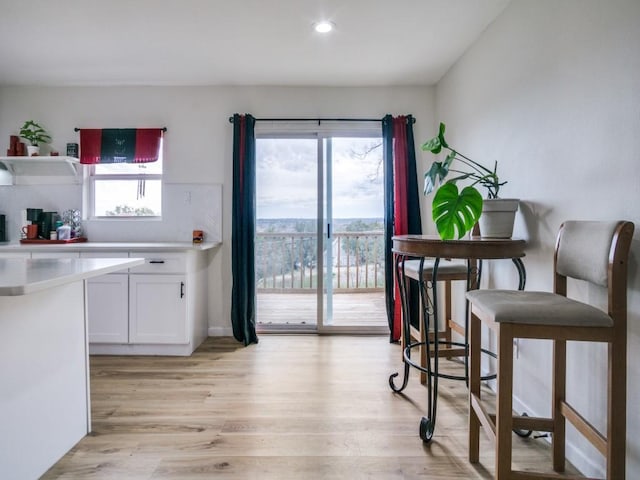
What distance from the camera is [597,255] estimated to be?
3.88 feet

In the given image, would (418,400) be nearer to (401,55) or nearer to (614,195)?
(614,195)

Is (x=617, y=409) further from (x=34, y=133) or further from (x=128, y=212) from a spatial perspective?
(x=34, y=133)

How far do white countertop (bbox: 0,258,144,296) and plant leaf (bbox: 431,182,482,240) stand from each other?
4.74ft

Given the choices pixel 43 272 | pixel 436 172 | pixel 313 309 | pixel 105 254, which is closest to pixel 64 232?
pixel 105 254

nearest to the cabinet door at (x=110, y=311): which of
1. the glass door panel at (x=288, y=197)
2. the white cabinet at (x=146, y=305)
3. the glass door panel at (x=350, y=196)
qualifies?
the white cabinet at (x=146, y=305)

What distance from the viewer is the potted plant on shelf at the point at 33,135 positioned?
3098 millimetres

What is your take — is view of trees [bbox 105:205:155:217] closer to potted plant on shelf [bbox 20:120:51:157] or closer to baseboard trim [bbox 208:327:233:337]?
potted plant on shelf [bbox 20:120:51:157]

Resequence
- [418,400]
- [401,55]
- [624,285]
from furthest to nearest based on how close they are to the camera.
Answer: [401,55]
[418,400]
[624,285]

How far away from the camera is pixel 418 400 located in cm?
202

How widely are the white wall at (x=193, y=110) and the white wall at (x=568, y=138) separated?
1.11m

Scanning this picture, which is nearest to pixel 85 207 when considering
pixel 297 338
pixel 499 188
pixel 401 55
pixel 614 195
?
pixel 297 338

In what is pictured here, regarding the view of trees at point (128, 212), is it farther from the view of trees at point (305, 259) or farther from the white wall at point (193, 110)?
the view of trees at point (305, 259)

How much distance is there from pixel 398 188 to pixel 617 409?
2.29 metres

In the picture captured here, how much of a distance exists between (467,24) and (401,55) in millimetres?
535
